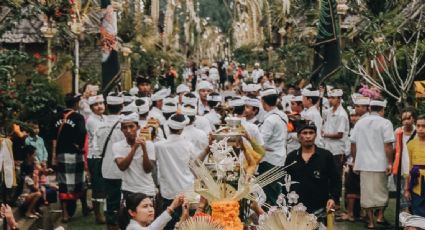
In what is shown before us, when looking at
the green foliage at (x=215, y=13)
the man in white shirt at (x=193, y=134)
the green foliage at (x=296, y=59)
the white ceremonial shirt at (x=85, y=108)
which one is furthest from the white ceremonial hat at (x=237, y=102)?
the green foliage at (x=215, y=13)

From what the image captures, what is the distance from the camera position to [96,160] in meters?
13.1

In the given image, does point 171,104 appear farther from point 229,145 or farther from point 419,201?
point 229,145

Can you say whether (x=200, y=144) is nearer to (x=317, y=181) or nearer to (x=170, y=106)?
(x=170, y=106)

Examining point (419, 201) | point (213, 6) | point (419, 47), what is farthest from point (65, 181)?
point (213, 6)

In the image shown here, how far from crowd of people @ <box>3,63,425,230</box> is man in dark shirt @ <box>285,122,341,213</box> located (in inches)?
0.4

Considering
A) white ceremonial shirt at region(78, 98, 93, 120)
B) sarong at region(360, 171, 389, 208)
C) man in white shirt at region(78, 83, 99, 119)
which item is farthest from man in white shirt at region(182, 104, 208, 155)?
white ceremonial shirt at region(78, 98, 93, 120)

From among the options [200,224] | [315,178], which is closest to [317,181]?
[315,178]

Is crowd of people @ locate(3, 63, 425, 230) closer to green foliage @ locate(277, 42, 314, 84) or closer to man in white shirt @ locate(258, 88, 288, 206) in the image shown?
man in white shirt @ locate(258, 88, 288, 206)

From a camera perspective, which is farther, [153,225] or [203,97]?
[203,97]

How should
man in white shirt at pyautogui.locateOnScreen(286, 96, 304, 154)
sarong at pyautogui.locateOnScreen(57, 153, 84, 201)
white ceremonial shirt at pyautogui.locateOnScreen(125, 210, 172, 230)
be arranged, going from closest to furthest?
white ceremonial shirt at pyautogui.locateOnScreen(125, 210, 172, 230)
man in white shirt at pyautogui.locateOnScreen(286, 96, 304, 154)
sarong at pyautogui.locateOnScreen(57, 153, 84, 201)

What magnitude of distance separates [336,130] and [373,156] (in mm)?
1328

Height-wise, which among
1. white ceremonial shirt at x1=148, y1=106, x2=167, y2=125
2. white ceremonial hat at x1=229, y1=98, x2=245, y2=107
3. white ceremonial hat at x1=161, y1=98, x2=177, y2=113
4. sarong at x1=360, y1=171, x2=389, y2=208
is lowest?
sarong at x1=360, y1=171, x2=389, y2=208

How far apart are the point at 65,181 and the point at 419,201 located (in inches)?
215

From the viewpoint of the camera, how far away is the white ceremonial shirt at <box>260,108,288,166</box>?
11.8 metres
